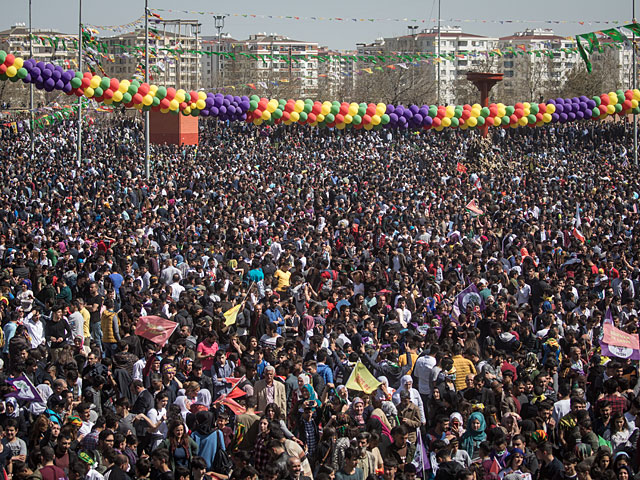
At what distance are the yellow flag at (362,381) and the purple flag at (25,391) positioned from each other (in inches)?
108

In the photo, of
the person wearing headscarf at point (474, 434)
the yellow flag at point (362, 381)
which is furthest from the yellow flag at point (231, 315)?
the person wearing headscarf at point (474, 434)

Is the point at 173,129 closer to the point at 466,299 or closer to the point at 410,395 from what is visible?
the point at 466,299

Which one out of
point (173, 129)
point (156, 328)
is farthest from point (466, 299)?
point (173, 129)

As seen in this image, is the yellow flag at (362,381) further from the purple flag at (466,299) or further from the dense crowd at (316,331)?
the purple flag at (466,299)

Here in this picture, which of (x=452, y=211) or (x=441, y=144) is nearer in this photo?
(x=452, y=211)

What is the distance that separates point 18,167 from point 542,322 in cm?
2063

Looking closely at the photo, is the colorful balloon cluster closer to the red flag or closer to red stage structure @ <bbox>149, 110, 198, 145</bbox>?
the red flag

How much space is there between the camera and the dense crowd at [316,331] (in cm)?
796

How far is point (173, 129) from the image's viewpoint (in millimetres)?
39969

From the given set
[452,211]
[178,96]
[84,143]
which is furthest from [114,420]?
[84,143]

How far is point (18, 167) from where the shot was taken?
28.9 meters

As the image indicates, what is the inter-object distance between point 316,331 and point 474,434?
11.6ft

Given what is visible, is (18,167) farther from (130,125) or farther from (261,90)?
(261,90)

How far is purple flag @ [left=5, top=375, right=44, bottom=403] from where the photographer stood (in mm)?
8977
